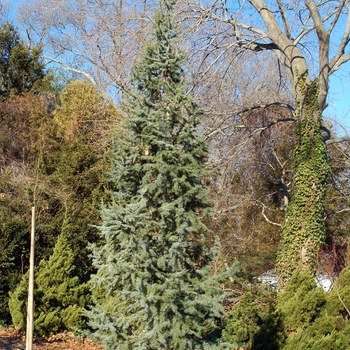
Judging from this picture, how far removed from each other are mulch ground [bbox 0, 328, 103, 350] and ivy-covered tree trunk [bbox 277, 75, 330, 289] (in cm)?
448

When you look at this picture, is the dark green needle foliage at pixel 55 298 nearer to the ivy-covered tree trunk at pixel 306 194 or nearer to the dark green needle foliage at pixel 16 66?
the ivy-covered tree trunk at pixel 306 194

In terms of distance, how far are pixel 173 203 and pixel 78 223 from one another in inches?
278

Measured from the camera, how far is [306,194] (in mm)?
10281

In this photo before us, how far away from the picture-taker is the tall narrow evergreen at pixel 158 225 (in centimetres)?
457

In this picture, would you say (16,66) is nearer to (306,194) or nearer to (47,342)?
(47,342)

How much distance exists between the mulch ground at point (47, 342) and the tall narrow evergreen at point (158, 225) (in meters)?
4.05

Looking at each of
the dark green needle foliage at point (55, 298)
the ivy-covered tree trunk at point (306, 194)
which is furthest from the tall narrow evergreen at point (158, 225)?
the ivy-covered tree trunk at point (306, 194)

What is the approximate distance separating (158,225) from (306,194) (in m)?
6.31

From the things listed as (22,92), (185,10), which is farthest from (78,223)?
(22,92)

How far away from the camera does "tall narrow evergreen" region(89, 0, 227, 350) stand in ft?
15.0

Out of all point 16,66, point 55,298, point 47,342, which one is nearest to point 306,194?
point 55,298

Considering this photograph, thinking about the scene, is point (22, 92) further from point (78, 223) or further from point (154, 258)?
point (154, 258)

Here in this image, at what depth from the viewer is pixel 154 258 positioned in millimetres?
4656

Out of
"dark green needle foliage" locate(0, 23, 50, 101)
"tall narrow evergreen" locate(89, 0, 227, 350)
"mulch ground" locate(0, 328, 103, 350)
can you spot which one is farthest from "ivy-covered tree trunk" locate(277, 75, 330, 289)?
"dark green needle foliage" locate(0, 23, 50, 101)
